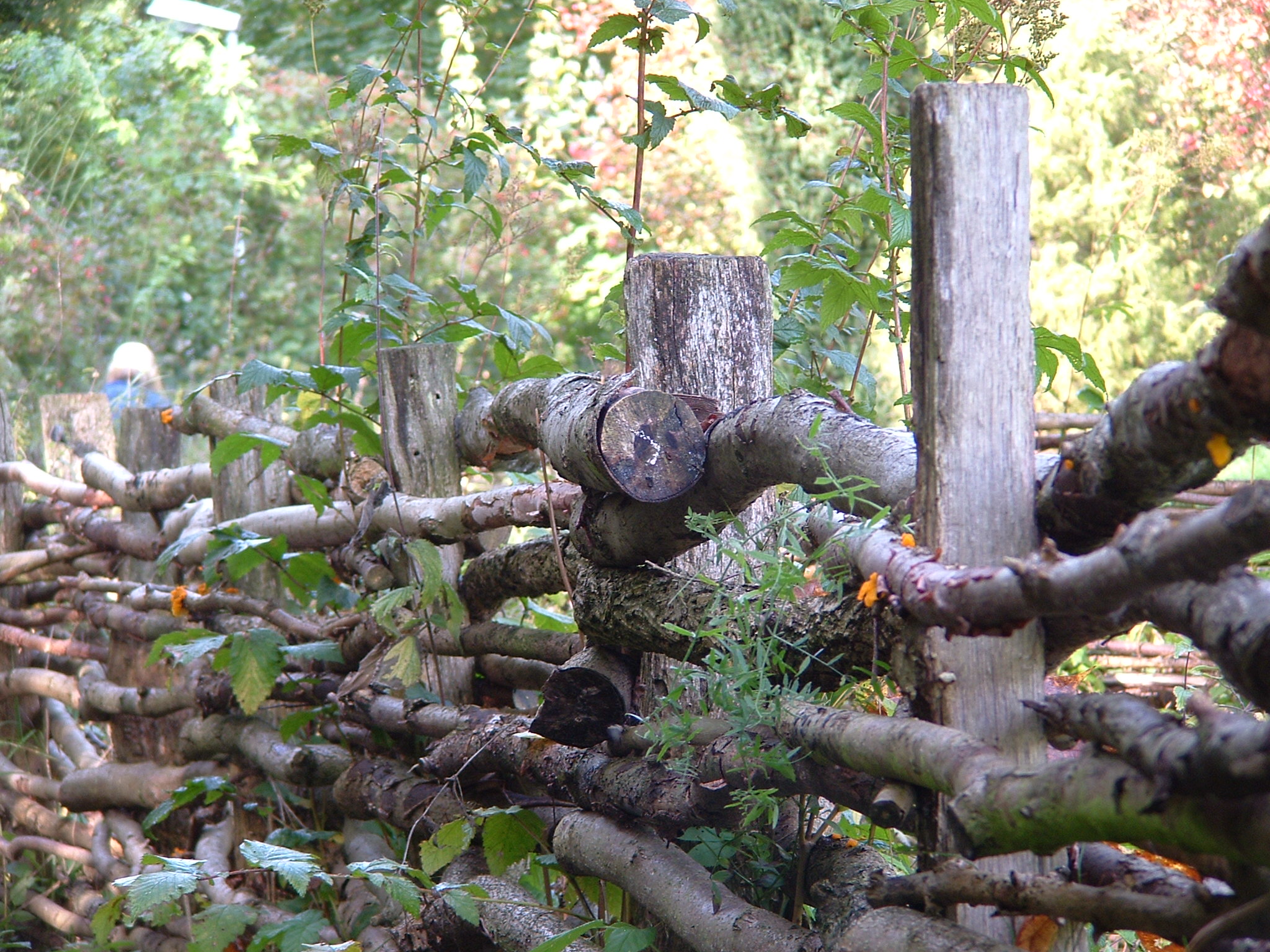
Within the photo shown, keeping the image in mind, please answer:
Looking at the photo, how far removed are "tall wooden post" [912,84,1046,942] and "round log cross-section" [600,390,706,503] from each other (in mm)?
487

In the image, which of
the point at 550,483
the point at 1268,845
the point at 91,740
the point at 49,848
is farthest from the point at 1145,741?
the point at 91,740

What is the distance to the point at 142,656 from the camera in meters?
4.07

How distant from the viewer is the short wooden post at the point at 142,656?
3.89m

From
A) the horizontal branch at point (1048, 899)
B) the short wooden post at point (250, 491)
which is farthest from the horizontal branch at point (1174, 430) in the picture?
the short wooden post at point (250, 491)

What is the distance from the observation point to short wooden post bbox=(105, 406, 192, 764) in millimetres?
3889

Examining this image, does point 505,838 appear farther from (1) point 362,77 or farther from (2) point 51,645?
(2) point 51,645

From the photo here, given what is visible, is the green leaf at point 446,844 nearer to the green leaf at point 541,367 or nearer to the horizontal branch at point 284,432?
the green leaf at point 541,367

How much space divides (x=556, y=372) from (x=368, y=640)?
86 cm

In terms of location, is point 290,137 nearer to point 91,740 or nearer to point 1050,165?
point 91,740

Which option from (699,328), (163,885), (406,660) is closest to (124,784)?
(406,660)

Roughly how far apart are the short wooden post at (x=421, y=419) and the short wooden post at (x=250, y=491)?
38.1 inches

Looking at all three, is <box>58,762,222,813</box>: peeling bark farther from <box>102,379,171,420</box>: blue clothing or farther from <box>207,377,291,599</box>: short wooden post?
<box>102,379,171,420</box>: blue clothing

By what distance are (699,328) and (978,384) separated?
78 centimetres

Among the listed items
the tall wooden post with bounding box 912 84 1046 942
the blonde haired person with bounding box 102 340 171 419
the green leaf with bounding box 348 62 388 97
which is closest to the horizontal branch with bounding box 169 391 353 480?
the green leaf with bounding box 348 62 388 97
